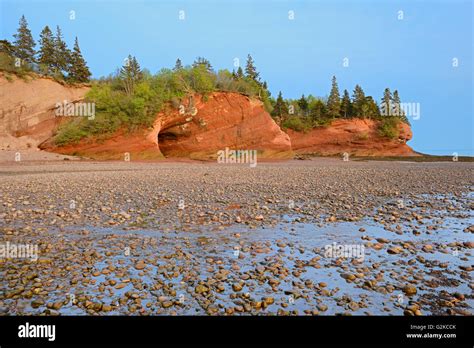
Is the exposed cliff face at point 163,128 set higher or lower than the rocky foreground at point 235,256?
higher

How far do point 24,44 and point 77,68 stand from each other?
774cm

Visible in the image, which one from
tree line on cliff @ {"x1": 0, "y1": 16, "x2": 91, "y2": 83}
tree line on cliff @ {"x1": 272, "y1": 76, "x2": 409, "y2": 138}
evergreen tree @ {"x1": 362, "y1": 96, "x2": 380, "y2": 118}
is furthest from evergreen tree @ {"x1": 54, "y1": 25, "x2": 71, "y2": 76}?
evergreen tree @ {"x1": 362, "y1": 96, "x2": 380, "y2": 118}

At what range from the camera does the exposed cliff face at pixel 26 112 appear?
40031 millimetres

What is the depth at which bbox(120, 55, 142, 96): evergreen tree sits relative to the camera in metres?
45.2

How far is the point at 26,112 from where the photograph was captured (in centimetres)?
4159

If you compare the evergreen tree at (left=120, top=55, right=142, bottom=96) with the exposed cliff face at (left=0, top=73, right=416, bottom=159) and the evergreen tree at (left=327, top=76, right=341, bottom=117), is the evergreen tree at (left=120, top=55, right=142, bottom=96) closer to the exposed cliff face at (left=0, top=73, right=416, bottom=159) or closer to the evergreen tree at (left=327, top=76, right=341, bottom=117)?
the exposed cliff face at (left=0, top=73, right=416, bottom=159)

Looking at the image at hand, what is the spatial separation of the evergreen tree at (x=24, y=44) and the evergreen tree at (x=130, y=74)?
14163 mm

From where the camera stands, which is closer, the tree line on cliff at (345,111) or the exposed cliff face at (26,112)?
the exposed cliff face at (26,112)

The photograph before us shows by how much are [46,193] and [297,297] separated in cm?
1251

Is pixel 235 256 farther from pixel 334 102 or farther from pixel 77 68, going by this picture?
pixel 334 102

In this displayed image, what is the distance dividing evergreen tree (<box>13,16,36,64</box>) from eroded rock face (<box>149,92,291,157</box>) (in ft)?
74.8
